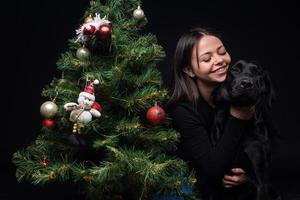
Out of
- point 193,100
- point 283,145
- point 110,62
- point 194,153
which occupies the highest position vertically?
point 110,62

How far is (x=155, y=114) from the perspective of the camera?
92.0 inches

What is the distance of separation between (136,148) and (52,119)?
0.33 m

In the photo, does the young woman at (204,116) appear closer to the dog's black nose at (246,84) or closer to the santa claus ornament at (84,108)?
the dog's black nose at (246,84)

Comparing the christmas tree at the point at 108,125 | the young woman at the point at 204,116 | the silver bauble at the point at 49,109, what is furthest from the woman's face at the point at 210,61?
the silver bauble at the point at 49,109

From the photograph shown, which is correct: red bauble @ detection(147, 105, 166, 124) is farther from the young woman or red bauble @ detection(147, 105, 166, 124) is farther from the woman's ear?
the woman's ear

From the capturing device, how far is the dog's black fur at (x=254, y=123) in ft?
8.45

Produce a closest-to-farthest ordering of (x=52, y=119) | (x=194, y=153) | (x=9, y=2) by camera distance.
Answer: (x=52, y=119)
(x=194, y=153)
(x=9, y=2)

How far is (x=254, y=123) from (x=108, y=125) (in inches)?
24.7

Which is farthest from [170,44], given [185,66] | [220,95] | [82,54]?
[82,54]

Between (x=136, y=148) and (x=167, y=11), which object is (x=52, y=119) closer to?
(x=136, y=148)

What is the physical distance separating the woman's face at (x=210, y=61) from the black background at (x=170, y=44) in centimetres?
131

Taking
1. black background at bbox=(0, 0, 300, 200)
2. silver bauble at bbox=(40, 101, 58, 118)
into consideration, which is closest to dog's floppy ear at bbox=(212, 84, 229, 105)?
silver bauble at bbox=(40, 101, 58, 118)

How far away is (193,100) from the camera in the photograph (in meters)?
2.79

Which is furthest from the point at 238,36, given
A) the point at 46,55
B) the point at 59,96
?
the point at 59,96
